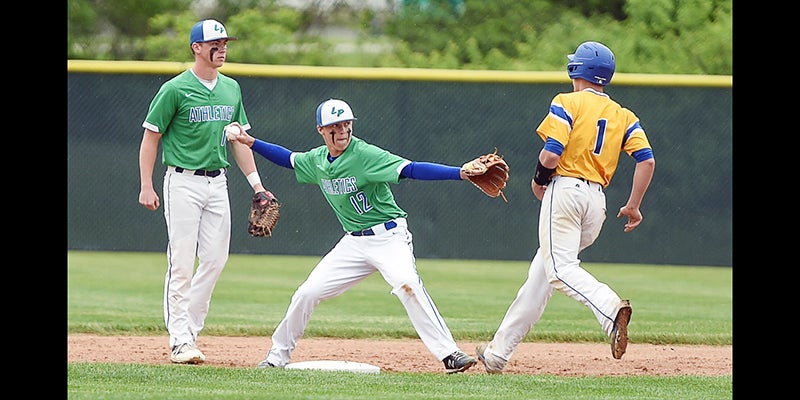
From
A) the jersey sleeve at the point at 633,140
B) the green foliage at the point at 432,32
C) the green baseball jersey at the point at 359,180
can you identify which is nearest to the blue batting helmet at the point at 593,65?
the jersey sleeve at the point at 633,140

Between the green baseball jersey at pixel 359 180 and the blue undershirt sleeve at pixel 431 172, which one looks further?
the green baseball jersey at pixel 359 180

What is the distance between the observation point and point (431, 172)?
6.19 meters

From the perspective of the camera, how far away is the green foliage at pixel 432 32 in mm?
16875

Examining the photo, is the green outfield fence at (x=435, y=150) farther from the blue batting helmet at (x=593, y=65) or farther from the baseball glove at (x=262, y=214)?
the blue batting helmet at (x=593, y=65)

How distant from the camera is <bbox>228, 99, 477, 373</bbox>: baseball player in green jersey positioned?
6301 mm

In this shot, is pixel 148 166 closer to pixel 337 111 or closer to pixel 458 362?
pixel 337 111

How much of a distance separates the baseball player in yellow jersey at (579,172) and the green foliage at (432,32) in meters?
10.3

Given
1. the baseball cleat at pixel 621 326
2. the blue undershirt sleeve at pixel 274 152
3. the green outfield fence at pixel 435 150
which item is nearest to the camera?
the baseball cleat at pixel 621 326

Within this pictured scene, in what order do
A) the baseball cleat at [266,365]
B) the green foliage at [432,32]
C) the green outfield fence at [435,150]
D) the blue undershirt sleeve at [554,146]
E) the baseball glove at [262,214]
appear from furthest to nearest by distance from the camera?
the green foliage at [432,32] → the green outfield fence at [435,150] → the baseball glove at [262,214] → the baseball cleat at [266,365] → the blue undershirt sleeve at [554,146]

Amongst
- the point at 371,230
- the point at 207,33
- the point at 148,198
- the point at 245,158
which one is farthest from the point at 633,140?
the point at 148,198

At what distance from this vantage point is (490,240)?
1340 centimetres

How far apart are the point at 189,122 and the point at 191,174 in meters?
0.30

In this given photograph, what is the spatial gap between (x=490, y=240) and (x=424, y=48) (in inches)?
236
